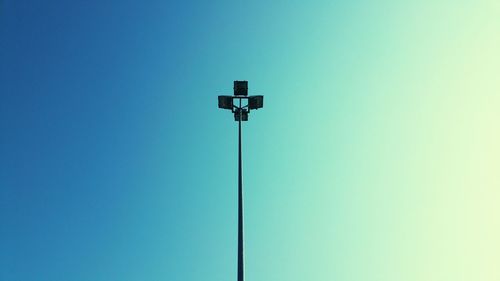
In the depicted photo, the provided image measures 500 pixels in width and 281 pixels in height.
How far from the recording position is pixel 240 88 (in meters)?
17.7

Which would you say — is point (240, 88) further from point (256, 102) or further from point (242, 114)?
point (242, 114)

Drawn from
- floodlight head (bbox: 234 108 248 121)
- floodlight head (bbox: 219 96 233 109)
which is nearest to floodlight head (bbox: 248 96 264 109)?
floodlight head (bbox: 234 108 248 121)

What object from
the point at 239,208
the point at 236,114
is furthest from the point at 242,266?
the point at 236,114

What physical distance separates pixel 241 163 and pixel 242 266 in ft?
12.2

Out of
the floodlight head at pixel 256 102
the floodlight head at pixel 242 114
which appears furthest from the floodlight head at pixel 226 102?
the floodlight head at pixel 256 102

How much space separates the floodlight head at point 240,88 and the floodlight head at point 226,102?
0.29 m

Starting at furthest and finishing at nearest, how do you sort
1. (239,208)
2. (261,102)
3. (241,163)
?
(261,102) → (241,163) → (239,208)

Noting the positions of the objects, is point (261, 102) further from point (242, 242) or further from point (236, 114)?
point (242, 242)

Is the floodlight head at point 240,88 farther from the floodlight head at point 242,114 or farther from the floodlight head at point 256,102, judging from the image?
the floodlight head at point 242,114

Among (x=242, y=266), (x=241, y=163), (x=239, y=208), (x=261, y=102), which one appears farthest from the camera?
(x=261, y=102)

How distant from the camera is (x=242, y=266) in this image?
561 inches

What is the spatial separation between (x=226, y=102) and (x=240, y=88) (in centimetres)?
68

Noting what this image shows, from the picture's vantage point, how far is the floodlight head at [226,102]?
1766 centimetres

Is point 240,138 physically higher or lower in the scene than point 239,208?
higher
